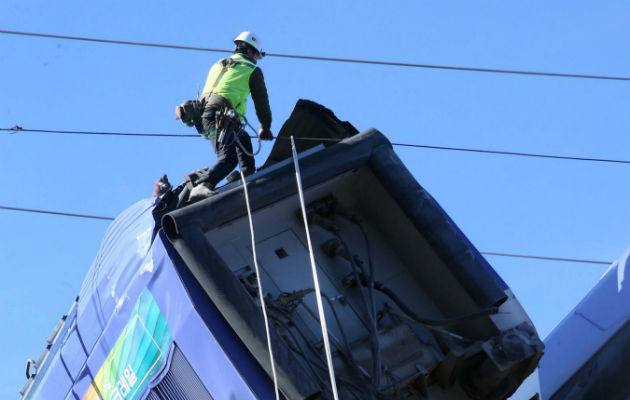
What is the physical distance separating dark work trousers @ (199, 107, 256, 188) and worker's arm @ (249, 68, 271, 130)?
0.37 metres

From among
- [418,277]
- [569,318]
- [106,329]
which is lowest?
[569,318]

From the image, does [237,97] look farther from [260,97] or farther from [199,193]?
[199,193]

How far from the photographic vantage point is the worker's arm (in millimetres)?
8805

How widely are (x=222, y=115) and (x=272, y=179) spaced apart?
4.94ft

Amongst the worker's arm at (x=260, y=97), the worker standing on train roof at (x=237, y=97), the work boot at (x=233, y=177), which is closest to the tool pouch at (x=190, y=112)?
the worker standing on train roof at (x=237, y=97)

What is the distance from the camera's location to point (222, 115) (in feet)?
27.8

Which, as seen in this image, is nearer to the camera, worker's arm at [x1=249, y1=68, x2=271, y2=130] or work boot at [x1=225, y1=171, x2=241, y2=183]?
work boot at [x1=225, y1=171, x2=241, y2=183]

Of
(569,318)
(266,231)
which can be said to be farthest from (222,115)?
(569,318)

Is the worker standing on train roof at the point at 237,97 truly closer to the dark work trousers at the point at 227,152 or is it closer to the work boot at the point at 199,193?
the dark work trousers at the point at 227,152

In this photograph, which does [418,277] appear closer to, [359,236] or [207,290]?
[359,236]

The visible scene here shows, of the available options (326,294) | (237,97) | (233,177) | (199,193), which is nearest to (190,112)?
(237,97)

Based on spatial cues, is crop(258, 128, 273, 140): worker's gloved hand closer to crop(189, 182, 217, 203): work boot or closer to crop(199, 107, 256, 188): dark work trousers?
crop(199, 107, 256, 188): dark work trousers

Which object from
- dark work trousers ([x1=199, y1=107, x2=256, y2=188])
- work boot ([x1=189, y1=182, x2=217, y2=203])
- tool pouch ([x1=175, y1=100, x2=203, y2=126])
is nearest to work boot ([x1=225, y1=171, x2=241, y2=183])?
dark work trousers ([x1=199, y1=107, x2=256, y2=188])

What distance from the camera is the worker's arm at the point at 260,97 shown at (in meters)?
8.80
